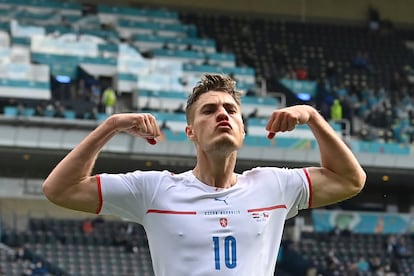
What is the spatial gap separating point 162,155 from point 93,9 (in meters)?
8.28

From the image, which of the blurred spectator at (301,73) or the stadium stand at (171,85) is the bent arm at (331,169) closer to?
the stadium stand at (171,85)

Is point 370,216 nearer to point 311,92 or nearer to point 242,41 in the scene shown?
point 311,92

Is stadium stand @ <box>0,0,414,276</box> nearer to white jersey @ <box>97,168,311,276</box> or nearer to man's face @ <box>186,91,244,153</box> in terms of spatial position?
white jersey @ <box>97,168,311,276</box>

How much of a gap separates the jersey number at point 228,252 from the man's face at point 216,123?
0.36m

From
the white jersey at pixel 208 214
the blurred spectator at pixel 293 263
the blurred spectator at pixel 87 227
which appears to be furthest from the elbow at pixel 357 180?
→ the blurred spectator at pixel 87 227

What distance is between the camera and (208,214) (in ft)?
15.3

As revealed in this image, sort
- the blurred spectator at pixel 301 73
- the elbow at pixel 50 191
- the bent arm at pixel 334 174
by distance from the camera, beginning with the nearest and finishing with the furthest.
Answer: the elbow at pixel 50 191
the bent arm at pixel 334 174
the blurred spectator at pixel 301 73

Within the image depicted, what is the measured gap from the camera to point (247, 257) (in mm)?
4551

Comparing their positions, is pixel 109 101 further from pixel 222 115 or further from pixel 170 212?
pixel 222 115

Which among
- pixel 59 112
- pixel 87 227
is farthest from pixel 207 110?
pixel 87 227

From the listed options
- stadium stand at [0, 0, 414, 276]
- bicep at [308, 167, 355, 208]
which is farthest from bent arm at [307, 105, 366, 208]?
stadium stand at [0, 0, 414, 276]

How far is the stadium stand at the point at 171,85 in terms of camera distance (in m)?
27.1

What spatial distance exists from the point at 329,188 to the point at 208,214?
1.74 ft

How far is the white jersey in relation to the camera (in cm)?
457
